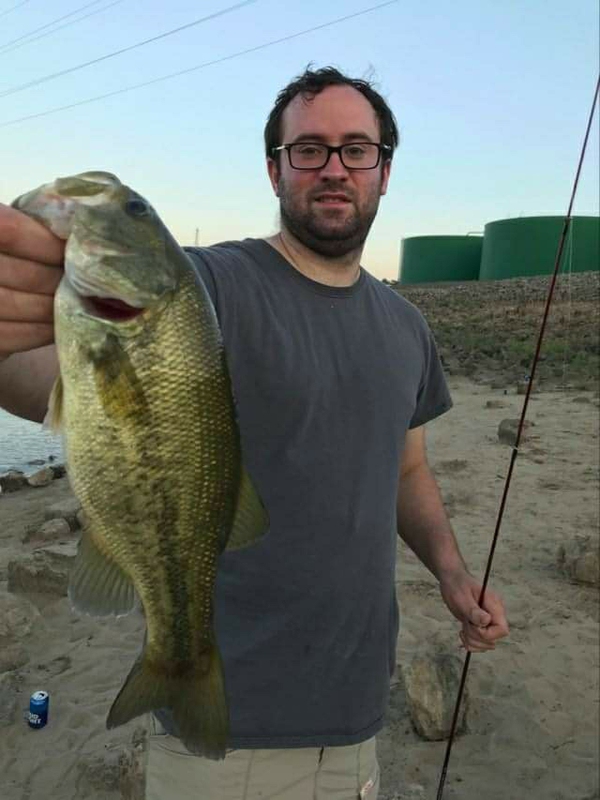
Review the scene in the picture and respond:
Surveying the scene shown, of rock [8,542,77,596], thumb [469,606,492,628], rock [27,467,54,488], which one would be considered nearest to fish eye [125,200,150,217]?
thumb [469,606,492,628]

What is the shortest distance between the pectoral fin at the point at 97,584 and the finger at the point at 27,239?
666 millimetres

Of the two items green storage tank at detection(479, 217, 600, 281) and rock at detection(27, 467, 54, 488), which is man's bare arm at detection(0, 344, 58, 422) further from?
green storage tank at detection(479, 217, 600, 281)

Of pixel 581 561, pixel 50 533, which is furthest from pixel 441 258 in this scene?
pixel 581 561

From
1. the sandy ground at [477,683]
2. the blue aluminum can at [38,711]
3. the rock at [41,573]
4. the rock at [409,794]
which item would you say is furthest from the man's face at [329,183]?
the rock at [41,573]

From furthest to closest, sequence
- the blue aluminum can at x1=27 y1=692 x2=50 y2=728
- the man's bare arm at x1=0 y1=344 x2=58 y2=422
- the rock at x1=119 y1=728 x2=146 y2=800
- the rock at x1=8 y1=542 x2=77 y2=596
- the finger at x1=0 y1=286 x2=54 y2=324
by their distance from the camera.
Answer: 1. the rock at x1=8 y1=542 x2=77 y2=596
2. the blue aluminum can at x1=27 y1=692 x2=50 y2=728
3. the rock at x1=119 y1=728 x2=146 y2=800
4. the man's bare arm at x1=0 y1=344 x2=58 y2=422
5. the finger at x1=0 y1=286 x2=54 y2=324

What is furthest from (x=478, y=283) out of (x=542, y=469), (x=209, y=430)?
(x=209, y=430)

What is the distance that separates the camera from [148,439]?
5.33 ft

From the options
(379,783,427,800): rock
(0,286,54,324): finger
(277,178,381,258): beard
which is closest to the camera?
(0,286,54,324): finger

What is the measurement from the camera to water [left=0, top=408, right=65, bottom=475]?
1238cm

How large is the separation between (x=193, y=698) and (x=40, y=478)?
9.54 metres

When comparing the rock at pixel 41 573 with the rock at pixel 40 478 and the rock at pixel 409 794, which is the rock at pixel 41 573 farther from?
the rock at pixel 40 478

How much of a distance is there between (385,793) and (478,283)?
3618 cm

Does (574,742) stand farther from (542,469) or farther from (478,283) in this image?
(478,283)

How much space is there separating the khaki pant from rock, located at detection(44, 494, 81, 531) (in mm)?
5760
